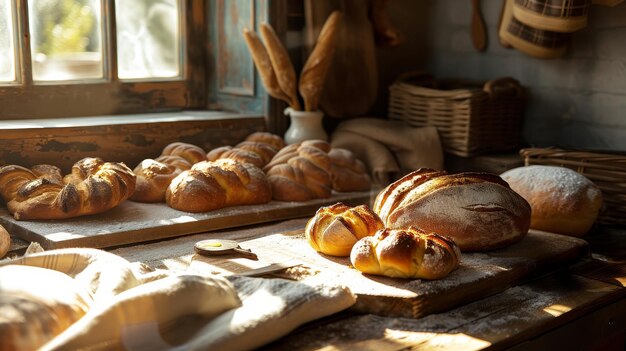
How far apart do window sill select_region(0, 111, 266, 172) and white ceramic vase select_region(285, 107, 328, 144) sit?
0.14 meters

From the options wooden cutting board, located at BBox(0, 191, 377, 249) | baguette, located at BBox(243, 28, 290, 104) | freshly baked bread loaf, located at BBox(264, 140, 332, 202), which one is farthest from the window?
freshly baked bread loaf, located at BBox(264, 140, 332, 202)

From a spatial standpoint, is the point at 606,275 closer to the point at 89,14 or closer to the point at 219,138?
the point at 219,138

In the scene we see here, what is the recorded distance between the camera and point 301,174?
7.96ft

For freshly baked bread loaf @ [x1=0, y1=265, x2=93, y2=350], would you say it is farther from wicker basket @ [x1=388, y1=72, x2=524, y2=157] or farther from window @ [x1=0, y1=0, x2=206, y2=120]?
wicker basket @ [x1=388, y1=72, x2=524, y2=157]

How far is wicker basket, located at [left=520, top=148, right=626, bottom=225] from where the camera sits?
2.21 meters

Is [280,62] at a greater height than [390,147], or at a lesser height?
greater

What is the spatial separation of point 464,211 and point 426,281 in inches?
10.6

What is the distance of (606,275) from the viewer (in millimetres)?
1804

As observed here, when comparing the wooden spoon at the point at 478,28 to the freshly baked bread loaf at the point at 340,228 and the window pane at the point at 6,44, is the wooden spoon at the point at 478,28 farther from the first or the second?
the window pane at the point at 6,44

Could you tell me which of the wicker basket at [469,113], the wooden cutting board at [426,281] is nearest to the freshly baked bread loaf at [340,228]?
the wooden cutting board at [426,281]

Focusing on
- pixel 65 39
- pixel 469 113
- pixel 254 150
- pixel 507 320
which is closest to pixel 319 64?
pixel 254 150

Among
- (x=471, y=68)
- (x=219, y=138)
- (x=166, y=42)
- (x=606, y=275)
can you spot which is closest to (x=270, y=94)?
(x=219, y=138)

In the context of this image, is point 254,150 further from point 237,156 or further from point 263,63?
point 263,63

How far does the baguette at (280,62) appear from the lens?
264 cm
